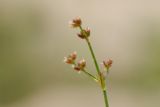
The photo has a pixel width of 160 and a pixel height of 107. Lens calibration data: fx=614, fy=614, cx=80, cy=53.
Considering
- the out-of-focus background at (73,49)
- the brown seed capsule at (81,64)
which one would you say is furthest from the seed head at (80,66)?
the out-of-focus background at (73,49)

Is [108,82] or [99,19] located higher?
[99,19]

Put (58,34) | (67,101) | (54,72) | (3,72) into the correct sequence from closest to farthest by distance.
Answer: (67,101) < (3,72) < (54,72) < (58,34)

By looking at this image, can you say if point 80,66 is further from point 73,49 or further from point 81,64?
point 73,49

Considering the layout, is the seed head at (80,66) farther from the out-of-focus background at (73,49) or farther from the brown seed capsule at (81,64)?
the out-of-focus background at (73,49)

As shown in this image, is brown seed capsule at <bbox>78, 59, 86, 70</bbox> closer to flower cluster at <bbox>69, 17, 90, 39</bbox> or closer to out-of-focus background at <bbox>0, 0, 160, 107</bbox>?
flower cluster at <bbox>69, 17, 90, 39</bbox>

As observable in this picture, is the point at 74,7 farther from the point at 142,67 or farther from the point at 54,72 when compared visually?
the point at 142,67

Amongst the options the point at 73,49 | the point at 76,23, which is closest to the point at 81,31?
the point at 76,23

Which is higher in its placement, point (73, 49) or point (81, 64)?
point (73, 49)

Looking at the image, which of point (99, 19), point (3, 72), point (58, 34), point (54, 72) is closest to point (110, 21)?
point (99, 19)
